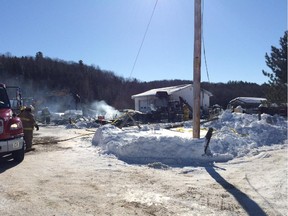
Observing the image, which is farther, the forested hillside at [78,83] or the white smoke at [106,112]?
the forested hillside at [78,83]

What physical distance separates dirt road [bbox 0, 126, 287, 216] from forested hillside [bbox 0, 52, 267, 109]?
80114 millimetres

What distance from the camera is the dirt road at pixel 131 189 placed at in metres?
5.57

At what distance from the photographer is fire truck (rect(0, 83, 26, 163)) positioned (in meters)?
9.21

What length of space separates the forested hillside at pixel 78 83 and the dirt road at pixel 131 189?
80.1 m

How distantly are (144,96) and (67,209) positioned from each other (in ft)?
147

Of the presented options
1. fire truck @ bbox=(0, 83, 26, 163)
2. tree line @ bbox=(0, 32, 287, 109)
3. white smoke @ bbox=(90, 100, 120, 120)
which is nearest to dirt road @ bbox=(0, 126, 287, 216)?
fire truck @ bbox=(0, 83, 26, 163)

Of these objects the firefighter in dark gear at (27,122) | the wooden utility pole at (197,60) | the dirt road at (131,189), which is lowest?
the dirt road at (131,189)

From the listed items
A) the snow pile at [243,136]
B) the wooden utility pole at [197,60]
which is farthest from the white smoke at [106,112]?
the wooden utility pole at [197,60]

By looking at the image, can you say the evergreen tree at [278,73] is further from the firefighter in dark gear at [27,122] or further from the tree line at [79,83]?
the tree line at [79,83]

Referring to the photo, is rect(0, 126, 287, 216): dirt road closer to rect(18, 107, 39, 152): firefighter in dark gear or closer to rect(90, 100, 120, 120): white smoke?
rect(18, 107, 39, 152): firefighter in dark gear

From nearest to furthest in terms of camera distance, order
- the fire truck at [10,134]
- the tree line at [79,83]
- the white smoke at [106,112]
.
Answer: the fire truck at [10,134], the white smoke at [106,112], the tree line at [79,83]

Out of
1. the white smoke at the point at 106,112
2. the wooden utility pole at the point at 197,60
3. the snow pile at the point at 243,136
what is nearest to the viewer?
the snow pile at the point at 243,136

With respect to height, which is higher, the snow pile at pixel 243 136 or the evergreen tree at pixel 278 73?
the evergreen tree at pixel 278 73

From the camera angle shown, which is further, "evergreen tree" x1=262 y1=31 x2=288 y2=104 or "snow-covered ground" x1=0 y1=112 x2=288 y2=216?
"evergreen tree" x1=262 y1=31 x2=288 y2=104
